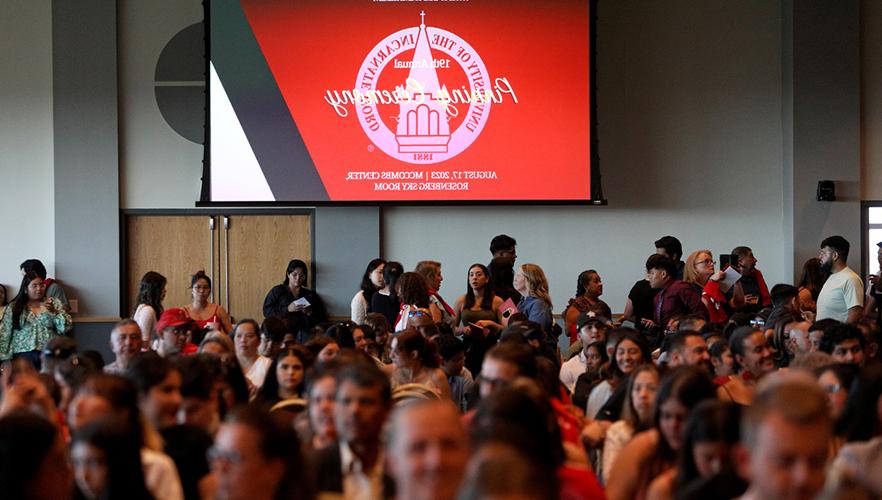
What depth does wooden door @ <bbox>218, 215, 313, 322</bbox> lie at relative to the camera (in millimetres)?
12516

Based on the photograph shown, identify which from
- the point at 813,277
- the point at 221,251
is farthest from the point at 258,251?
the point at 813,277

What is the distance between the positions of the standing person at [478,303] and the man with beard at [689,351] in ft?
10.4

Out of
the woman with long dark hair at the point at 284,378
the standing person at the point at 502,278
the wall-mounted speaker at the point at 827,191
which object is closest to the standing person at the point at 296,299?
the standing person at the point at 502,278

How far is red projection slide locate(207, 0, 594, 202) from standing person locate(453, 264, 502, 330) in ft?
8.49

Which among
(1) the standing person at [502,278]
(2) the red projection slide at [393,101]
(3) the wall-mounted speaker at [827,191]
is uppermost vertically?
(2) the red projection slide at [393,101]

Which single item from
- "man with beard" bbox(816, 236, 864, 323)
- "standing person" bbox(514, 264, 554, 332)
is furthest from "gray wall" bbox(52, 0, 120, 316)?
"man with beard" bbox(816, 236, 864, 323)

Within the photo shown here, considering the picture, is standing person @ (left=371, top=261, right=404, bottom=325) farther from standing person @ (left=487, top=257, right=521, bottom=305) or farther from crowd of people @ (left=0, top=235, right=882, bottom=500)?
standing person @ (left=487, top=257, right=521, bottom=305)

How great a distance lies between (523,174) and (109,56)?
434cm

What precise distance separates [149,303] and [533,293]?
311 centimetres

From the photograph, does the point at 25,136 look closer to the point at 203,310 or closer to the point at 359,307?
the point at 203,310

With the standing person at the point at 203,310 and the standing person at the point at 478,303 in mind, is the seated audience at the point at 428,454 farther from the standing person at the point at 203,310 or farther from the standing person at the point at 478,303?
the standing person at the point at 203,310

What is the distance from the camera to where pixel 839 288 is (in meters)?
9.48

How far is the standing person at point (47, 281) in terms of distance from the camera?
11523mm

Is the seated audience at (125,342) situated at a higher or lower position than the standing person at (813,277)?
lower
